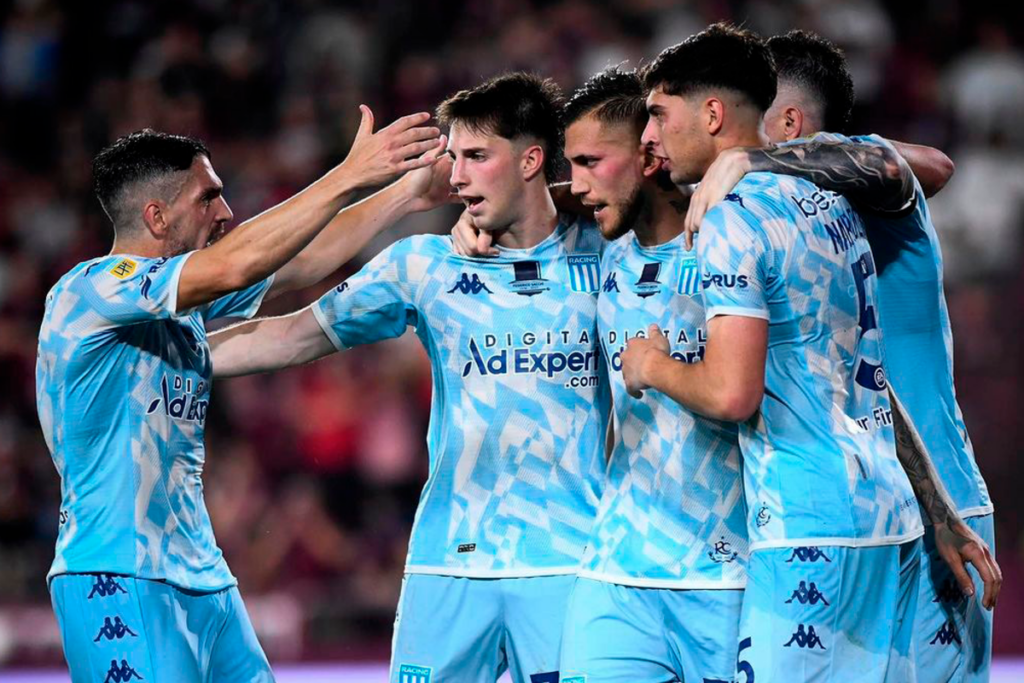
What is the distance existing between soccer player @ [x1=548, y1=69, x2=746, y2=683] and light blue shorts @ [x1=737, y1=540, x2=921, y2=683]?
0.27m

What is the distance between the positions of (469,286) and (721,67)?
1206mm

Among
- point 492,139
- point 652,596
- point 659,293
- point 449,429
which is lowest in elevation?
point 652,596

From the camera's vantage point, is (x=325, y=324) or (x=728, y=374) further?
(x=325, y=324)

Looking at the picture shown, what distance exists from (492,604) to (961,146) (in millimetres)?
8458

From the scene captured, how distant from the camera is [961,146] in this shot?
11883 millimetres

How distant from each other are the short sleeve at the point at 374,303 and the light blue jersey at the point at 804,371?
1373mm

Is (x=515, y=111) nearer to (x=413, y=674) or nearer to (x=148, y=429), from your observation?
(x=148, y=429)

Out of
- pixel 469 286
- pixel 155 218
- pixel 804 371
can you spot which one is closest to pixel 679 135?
pixel 804 371

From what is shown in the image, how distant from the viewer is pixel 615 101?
15.5 ft

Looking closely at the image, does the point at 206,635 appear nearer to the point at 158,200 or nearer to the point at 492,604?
the point at 492,604

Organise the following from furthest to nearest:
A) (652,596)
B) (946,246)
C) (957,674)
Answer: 1. (946,246)
2. (957,674)
3. (652,596)

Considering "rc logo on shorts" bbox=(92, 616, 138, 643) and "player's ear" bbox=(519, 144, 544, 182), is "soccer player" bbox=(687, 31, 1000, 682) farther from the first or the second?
"rc logo on shorts" bbox=(92, 616, 138, 643)

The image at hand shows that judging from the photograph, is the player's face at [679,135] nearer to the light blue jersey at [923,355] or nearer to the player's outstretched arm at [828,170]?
the player's outstretched arm at [828,170]

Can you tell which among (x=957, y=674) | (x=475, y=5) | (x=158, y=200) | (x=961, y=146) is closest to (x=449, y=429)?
(x=158, y=200)
